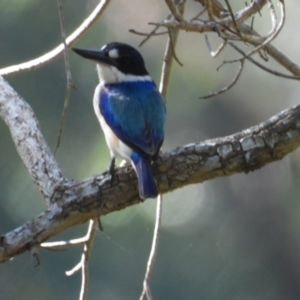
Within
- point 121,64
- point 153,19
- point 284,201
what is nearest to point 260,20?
point 153,19

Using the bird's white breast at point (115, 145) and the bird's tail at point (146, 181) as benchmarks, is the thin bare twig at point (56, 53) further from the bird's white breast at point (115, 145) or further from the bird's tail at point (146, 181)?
the bird's tail at point (146, 181)

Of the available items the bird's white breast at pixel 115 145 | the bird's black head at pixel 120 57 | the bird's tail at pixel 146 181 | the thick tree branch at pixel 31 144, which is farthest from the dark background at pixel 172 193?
the bird's tail at pixel 146 181

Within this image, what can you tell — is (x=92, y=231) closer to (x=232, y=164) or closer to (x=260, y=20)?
(x=232, y=164)

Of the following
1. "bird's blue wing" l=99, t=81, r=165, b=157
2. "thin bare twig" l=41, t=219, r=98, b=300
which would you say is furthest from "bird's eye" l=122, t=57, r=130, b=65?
"thin bare twig" l=41, t=219, r=98, b=300

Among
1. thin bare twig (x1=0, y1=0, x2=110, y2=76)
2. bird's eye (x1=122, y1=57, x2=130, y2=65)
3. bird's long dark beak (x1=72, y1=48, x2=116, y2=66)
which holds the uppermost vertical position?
thin bare twig (x1=0, y1=0, x2=110, y2=76)

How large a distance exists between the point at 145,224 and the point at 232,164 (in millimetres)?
3674

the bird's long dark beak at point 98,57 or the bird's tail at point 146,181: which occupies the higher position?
the bird's long dark beak at point 98,57

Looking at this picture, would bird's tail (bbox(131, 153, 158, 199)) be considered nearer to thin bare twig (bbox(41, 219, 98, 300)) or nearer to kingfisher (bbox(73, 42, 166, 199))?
kingfisher (bbox(73, 42, 166, 199))

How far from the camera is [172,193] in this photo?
23.3ft

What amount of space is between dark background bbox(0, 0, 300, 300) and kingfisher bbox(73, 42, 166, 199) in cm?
221

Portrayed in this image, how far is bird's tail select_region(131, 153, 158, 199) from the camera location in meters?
3.09

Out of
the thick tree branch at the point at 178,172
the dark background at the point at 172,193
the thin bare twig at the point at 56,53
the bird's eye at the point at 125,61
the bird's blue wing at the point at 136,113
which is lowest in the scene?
the dark background at the point at 172,193

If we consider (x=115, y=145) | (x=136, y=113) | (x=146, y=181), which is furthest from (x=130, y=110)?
(x=146, y=181)

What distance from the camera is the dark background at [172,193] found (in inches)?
265
